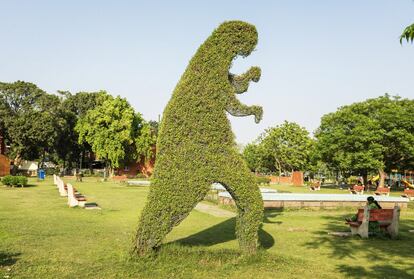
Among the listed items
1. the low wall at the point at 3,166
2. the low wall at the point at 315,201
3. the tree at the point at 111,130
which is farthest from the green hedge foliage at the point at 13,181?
the tree at the point at 111,130

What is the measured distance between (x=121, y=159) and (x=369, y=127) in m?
30.8

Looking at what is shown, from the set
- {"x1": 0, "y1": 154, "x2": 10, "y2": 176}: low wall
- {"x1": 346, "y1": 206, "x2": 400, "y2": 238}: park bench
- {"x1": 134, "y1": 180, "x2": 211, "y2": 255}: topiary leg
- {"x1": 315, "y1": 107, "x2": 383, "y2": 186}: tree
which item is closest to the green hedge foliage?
{"x1": 0, "y1": 154, "x2": 10, "y2": 176}: low wall

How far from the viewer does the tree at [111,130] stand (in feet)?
174

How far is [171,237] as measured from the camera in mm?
11531

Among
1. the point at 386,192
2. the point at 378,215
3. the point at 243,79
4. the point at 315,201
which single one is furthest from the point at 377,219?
the point at 386,192

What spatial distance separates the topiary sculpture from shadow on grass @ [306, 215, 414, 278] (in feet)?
7.47

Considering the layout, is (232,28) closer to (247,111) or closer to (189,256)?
(247,111)

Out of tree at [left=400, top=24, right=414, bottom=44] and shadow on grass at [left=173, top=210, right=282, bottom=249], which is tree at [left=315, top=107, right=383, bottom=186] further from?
tree at [left=400, top=24, right=414, bottom=44]

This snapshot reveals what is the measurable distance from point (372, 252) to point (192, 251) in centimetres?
461

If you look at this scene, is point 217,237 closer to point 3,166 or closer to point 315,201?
point 315,201

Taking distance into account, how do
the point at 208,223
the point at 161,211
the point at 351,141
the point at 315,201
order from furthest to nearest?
the point at 351,141
the point at 315,201
the point at 208,223
the point at 161,211

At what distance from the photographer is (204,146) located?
851 cm

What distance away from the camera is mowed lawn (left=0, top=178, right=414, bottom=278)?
7668 millimetres

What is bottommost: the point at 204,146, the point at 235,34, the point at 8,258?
the point at 8,258
